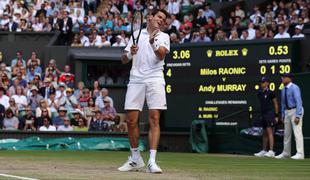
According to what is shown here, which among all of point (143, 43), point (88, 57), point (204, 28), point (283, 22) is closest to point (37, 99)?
point (88, 57)

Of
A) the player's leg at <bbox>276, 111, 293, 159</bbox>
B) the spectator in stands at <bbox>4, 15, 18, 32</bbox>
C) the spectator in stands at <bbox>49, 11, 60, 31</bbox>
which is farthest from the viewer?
the spectator in stands at <bbox>4, 15, 18, 32</bbox>

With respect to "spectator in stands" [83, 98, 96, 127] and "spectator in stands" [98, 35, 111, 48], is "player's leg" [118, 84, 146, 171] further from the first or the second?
"spectator in stands" [98, 35, 111, 48]

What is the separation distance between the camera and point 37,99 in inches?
1008

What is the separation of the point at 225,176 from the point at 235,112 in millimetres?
11375

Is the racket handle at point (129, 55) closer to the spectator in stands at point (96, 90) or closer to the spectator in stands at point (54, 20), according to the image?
the spectator in stands at point (96, 90)

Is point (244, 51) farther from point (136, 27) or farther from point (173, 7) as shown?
point (136, 27)

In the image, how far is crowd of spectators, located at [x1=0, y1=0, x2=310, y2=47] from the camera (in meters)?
25.6

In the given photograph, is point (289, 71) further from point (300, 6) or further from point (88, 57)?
point (88, 57)

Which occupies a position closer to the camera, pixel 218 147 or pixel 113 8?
pixel 218 147

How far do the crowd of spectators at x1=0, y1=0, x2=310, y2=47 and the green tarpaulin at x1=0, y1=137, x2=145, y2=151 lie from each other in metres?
4.66

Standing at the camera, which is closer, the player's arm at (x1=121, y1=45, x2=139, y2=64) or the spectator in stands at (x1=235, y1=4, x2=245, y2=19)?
the player's arm at (x1=121, y1=45, x2=139, y2=64)

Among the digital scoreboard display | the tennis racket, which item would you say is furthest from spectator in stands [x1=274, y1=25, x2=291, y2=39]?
the tennis racket

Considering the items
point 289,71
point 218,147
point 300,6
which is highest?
point 300,6

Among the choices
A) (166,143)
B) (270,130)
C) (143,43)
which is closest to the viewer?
(143,43)
